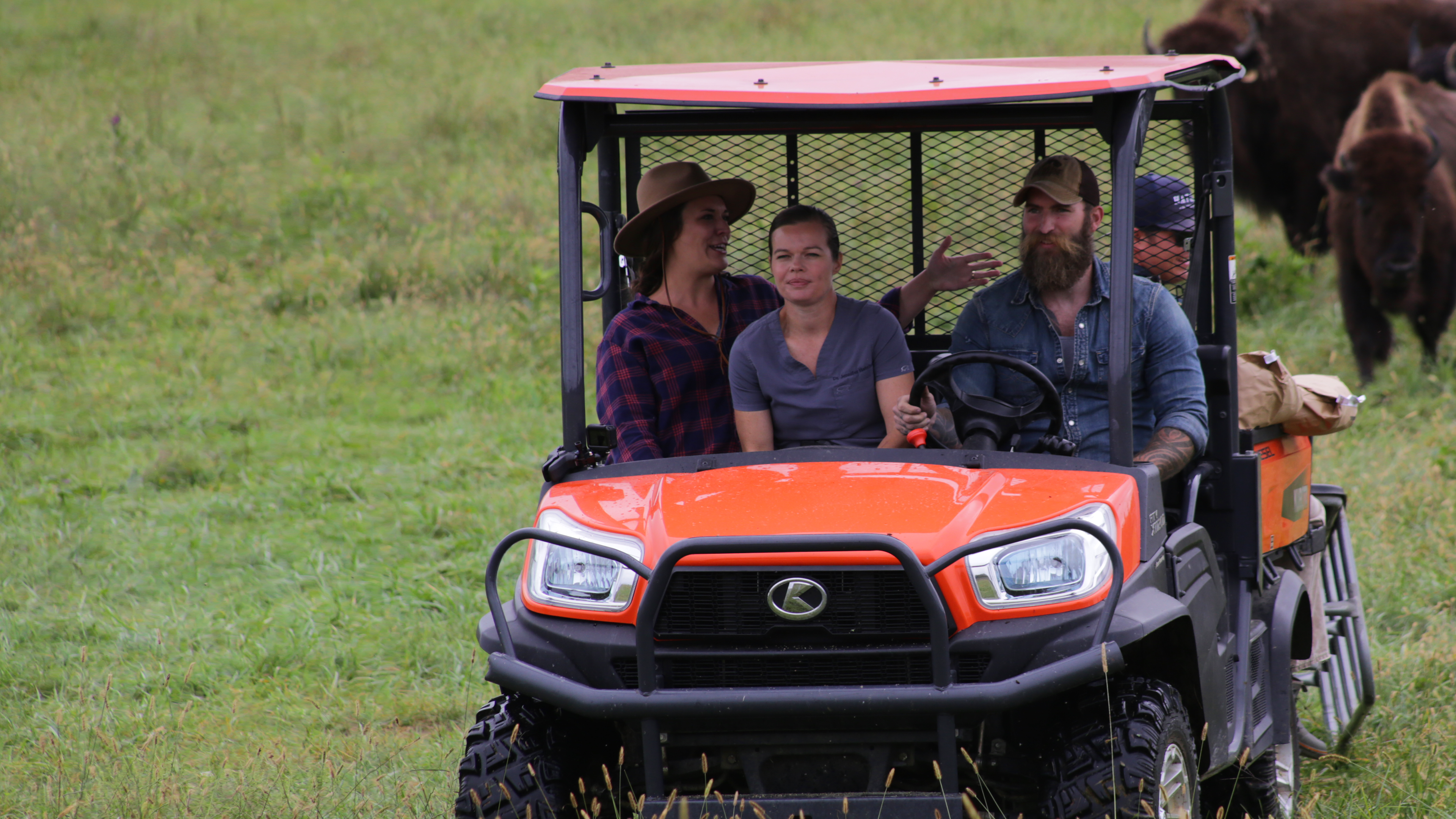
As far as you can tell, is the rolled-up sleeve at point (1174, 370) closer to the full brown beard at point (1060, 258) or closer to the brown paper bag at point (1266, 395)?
the full brown beard at point (1060, 258)

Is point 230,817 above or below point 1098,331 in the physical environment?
below

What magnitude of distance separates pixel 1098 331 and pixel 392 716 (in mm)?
2558

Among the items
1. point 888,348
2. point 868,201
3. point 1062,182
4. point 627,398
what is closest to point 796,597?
point 888,348

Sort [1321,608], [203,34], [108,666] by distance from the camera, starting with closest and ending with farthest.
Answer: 1. [1321,608]
2. [108,666]
3. [203,34]

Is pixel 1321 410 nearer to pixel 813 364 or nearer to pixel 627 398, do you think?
pixel 813 364

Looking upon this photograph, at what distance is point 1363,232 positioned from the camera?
9703 millimetres

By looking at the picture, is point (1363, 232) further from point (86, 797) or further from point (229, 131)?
point (229, 131)

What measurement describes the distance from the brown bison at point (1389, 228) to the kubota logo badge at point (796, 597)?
7544 mm

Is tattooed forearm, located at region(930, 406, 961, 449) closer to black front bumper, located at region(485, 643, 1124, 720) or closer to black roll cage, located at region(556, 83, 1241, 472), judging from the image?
black roll cage, located at region(556, 83, 1241, 472)

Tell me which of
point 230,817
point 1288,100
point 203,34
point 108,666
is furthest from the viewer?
point 203,34

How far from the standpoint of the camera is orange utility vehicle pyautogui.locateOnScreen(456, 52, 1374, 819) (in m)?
2.96

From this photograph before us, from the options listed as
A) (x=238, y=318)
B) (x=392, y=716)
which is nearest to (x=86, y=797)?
(x=392, y=716)

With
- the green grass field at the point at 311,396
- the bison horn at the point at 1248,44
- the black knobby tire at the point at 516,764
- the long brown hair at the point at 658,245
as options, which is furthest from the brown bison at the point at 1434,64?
the black knobby tire at the point at 516,764

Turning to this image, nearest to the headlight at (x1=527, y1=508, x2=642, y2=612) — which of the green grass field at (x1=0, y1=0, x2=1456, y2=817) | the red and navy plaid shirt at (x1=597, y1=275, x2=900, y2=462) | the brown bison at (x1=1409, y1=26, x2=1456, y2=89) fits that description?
the red and navy plaid shirt at (x1=597, y1=275, x2=900, y2=462)
